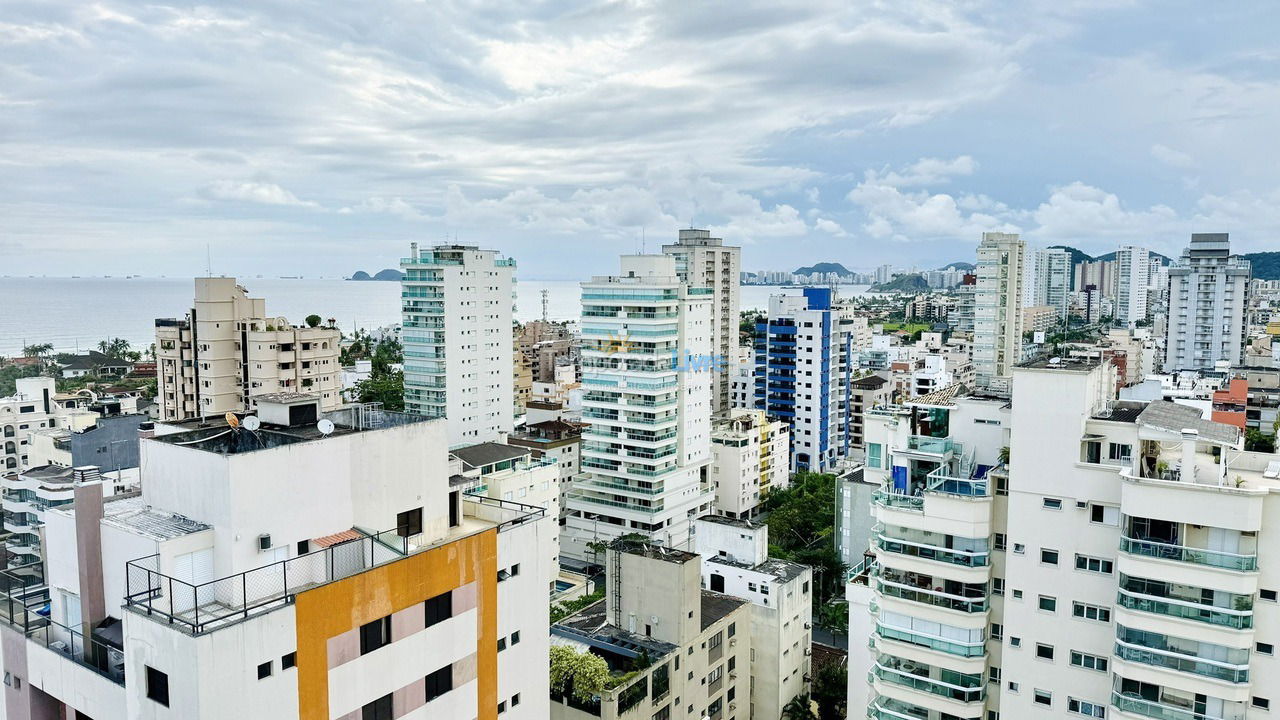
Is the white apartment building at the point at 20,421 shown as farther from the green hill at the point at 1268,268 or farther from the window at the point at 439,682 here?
the green hill at the point at 1268,268

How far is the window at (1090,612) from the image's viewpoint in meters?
11.8

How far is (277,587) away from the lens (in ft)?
28.8

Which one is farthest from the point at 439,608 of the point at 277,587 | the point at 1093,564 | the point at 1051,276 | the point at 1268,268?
the point at 1268,268

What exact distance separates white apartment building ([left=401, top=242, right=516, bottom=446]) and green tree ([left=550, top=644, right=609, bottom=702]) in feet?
78.5

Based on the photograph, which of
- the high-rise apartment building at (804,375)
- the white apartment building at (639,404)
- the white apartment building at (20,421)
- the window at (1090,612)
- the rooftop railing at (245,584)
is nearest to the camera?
the rooftop railing at (245,584)

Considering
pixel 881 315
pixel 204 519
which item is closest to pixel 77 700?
pixel 204 519

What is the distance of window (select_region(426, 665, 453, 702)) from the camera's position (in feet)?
32.4

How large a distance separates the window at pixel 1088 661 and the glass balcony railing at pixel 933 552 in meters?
1.67

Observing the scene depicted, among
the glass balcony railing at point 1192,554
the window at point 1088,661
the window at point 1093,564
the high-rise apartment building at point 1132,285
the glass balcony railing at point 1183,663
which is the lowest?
the window at point 1088,661

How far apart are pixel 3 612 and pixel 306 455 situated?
4.40m

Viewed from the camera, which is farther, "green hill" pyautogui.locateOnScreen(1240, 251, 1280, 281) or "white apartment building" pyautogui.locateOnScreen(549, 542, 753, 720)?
"green hill" pyautogui.locateOnScreen(1240, 251, 1280, 281)

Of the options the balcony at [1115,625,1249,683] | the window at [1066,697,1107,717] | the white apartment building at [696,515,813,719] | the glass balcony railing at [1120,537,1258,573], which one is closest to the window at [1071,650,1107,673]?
the window at [1066,697,1107,717]

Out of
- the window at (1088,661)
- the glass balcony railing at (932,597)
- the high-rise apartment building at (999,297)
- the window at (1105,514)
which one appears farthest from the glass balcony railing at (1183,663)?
the high-rise apartment building at (999,297)

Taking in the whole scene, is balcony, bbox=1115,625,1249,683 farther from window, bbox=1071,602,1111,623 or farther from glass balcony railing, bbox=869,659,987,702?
glass balcony railing, bbox=869,659,987,702
